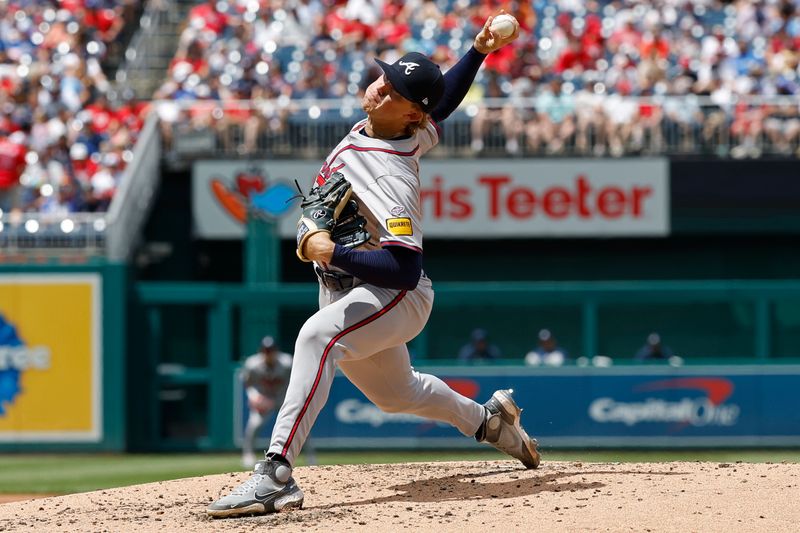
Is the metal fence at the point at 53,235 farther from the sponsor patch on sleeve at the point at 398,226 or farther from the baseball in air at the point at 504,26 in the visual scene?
the sponsor patch on sleeve at the point at 398,226

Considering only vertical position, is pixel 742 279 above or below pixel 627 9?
below

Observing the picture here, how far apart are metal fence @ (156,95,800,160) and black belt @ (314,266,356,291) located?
32.5 ft

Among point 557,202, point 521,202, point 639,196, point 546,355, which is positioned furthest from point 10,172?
point 639,196

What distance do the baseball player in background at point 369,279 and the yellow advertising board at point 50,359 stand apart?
32.9 ft

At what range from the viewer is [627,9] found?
16.7 metres

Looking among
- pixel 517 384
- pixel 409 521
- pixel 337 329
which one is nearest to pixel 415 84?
pixel 337 329

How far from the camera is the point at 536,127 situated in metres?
15.5

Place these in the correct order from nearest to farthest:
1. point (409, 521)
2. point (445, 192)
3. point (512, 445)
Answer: point (409, 521) → point (512, 445) → point (445, 192)

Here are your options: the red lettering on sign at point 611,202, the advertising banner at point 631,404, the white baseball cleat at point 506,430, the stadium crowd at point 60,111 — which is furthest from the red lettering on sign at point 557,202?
the white baseball cleat at point 506,430

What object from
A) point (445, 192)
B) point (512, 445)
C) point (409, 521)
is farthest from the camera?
point (445, 192)

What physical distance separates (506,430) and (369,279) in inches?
46.9

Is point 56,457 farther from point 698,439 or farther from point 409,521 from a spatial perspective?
point 409,521

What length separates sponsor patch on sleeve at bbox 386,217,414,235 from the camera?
16.8ft

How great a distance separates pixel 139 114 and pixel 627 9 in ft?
20.2
